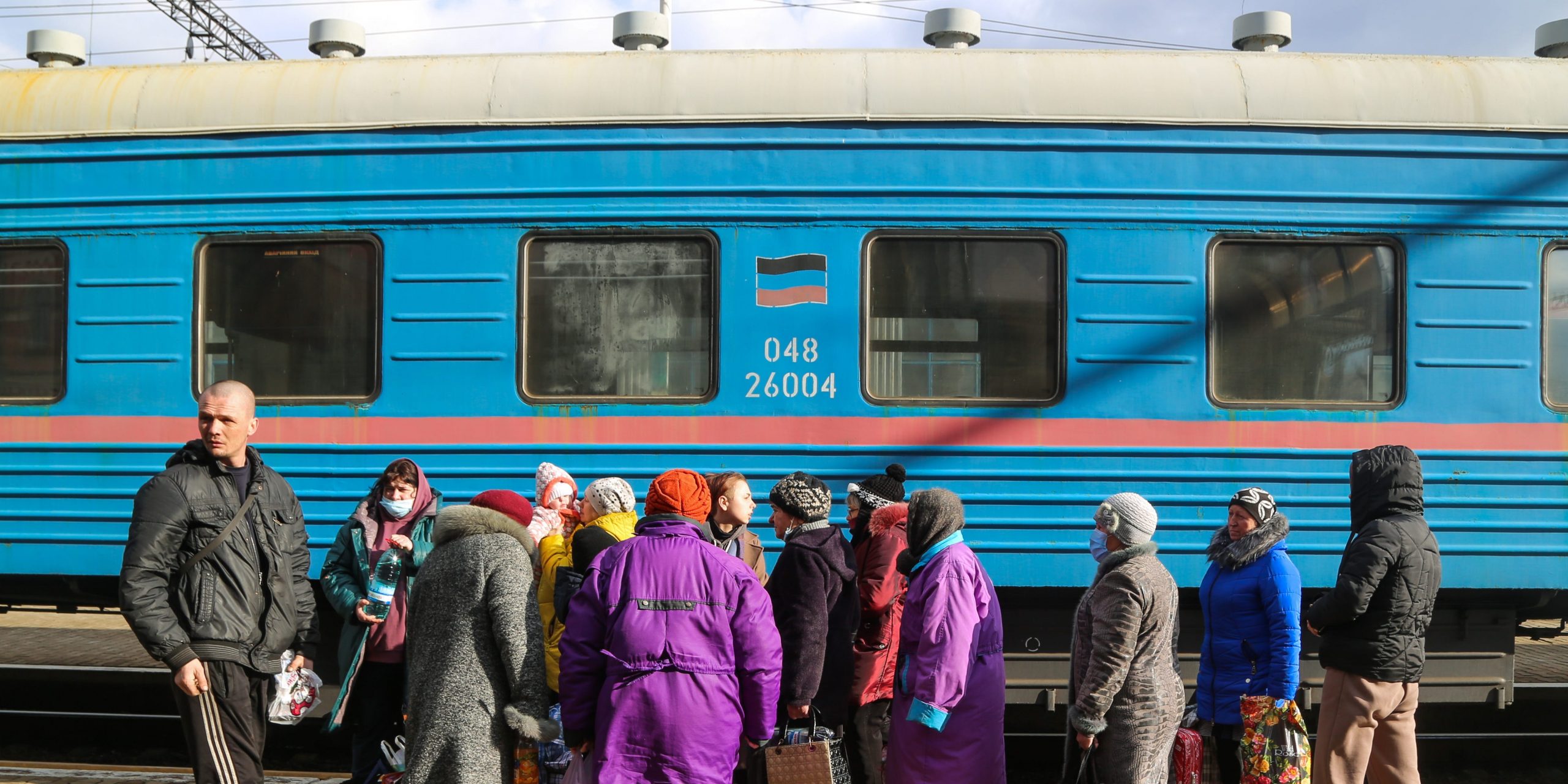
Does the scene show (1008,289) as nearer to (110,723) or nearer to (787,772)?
(787,772)

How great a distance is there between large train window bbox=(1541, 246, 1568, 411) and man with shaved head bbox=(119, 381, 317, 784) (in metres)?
5.45

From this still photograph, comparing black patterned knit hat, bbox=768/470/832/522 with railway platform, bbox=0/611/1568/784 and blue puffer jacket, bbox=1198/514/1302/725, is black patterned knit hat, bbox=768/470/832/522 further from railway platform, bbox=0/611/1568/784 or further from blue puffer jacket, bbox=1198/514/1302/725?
railway platform, bbox=0/611/1568/784

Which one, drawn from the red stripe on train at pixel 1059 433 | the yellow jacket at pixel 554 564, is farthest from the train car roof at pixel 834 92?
the yellow jacket at pixel 554 564

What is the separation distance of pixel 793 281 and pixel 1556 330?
11.6 ft

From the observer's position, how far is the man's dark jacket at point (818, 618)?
13.9 ft

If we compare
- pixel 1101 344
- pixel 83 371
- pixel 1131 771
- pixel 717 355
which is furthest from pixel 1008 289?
pixel 83 371

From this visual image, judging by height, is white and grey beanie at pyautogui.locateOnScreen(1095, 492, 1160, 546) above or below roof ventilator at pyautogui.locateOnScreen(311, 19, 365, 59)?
below

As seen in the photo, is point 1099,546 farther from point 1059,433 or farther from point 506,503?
point 506,503

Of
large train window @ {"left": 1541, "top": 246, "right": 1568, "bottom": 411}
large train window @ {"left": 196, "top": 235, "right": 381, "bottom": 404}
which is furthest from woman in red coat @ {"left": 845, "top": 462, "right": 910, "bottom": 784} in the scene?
large train window @ {"left": 1541, "top": 246, "right": 1568, "bottom": 411}

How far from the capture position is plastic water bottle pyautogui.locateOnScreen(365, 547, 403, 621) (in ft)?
15.1

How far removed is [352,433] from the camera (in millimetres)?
5664

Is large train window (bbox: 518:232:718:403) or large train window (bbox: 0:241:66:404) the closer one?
large train window (bbox: 518:232:718:403)

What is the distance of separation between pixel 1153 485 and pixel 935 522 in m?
1.91

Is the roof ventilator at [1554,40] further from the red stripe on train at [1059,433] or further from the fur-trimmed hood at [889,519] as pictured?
the fur-trimmed hood at [889,519]
